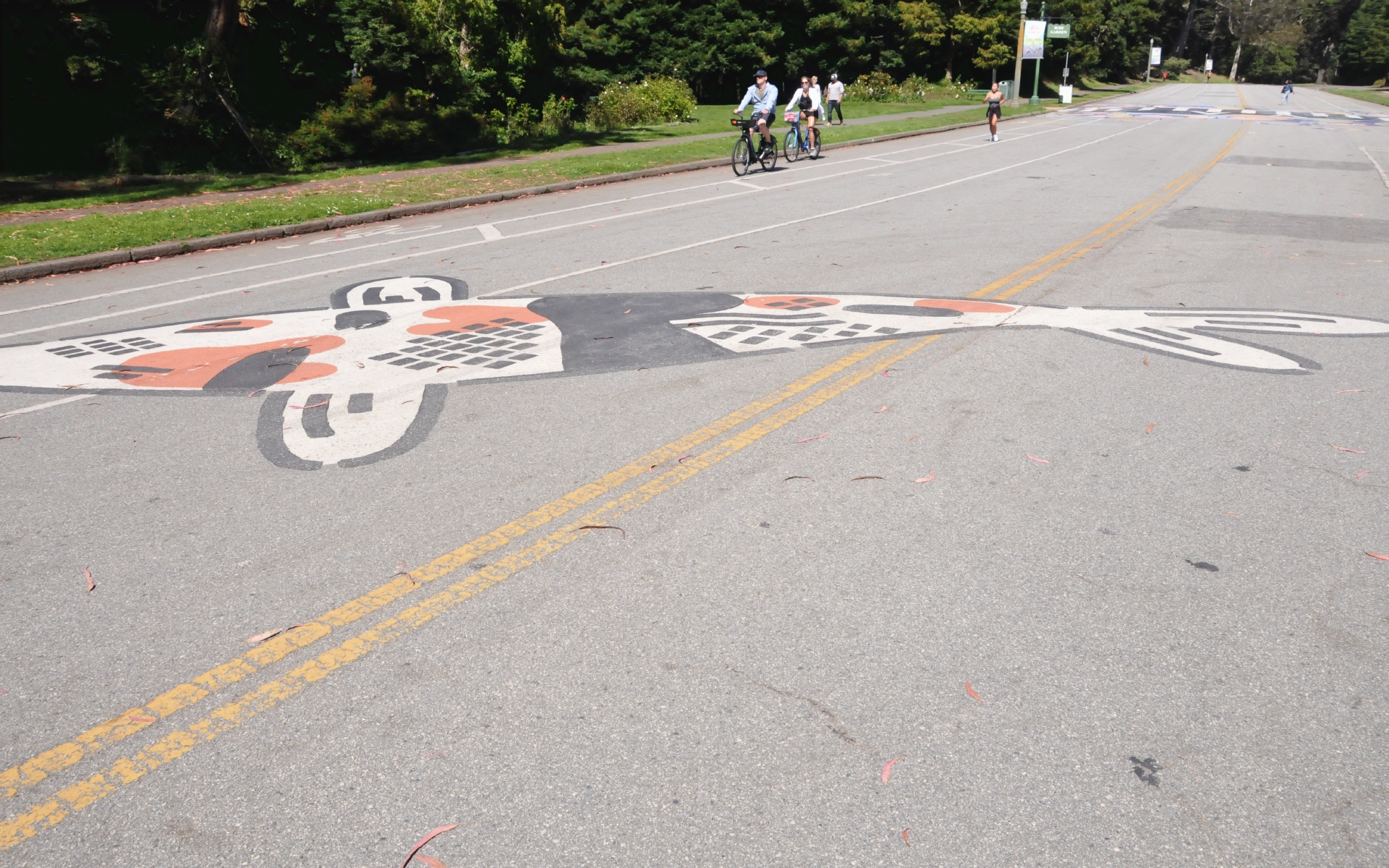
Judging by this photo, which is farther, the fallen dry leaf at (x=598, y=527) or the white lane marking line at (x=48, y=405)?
the white lane marking line at (x=48, y=405)

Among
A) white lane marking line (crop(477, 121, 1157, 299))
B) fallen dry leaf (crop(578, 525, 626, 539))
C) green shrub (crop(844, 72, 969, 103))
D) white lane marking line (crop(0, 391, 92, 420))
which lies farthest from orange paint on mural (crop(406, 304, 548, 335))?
green shrub (crop(844, 72, 969, 103))

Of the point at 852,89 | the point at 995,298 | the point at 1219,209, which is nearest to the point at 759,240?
the point at 995,298

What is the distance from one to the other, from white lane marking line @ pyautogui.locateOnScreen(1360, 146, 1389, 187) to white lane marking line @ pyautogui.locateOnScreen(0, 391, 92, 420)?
77.1 ft

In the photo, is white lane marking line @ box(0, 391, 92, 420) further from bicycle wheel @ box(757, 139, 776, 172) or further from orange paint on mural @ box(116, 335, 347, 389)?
bicycle wheel @ box(757, 139, 776, 172)

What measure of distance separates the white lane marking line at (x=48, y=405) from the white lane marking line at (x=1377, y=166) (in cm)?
2349

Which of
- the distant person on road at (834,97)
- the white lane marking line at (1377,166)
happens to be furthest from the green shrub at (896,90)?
the white lane marking line at (1377,166)

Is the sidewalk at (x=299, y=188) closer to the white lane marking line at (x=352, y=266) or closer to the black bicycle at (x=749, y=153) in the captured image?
the black bicycle at (x=749, y=153)

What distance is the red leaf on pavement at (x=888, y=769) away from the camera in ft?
10.0

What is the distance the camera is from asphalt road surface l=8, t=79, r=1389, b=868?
293cm

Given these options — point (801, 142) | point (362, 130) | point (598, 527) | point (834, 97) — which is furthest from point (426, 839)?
point (834, 97)

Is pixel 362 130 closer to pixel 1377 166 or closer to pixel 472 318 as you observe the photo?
pixel 472 318

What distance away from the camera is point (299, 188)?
62.3 feet

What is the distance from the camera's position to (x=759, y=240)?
518 inches

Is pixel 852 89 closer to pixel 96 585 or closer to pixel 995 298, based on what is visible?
pixel 995 298
